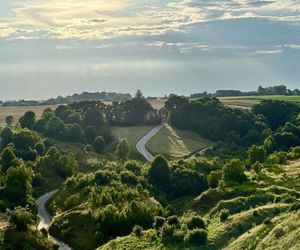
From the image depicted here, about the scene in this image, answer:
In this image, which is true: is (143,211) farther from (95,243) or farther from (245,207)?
(245,207)

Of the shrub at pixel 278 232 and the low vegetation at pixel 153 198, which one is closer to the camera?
the shrub at pixel 278 232

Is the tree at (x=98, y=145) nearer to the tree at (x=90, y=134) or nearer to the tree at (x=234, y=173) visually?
the tree at (x=90, y=134)

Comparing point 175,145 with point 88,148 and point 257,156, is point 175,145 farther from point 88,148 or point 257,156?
point 257,156

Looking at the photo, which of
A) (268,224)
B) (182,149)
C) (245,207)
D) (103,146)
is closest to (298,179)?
(245,207)

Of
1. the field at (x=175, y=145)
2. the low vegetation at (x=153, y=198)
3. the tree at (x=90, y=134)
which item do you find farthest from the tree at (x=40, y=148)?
the field at (x=175, y=145)

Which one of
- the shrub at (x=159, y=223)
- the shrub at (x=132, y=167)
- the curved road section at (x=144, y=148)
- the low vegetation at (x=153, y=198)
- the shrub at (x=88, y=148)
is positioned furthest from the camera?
the shrub at (x=88, y=148)

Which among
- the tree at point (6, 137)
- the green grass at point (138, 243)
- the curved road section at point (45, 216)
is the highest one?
the tree at point (6, 137)
